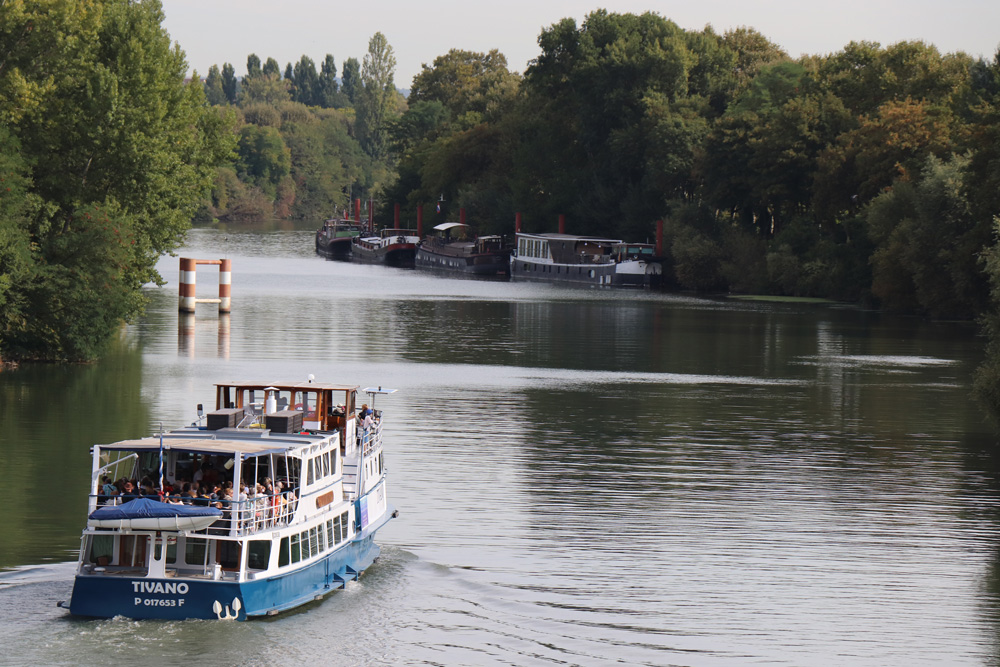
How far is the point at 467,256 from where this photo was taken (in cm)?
16900

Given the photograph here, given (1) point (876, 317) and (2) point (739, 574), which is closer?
(2) point (739, 574)

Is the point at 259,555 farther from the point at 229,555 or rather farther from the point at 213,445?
the point at 213,445

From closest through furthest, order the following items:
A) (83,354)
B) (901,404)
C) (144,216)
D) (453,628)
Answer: (453,628), (901,404), (83,354), (144,216)

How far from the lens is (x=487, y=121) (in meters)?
198

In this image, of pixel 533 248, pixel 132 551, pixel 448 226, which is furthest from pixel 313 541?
pixel 448 226

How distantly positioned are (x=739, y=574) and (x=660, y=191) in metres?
122

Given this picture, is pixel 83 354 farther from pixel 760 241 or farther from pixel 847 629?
pixel 760 241

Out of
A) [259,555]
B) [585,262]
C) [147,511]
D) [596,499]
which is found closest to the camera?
[147,511]

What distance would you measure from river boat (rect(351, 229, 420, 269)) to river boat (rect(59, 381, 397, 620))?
15271cm

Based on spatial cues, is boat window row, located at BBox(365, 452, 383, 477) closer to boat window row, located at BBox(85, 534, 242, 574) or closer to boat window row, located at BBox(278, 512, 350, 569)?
boat window row, located at BBox(278, 512, 350, 569)

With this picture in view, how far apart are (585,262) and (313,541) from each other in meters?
124

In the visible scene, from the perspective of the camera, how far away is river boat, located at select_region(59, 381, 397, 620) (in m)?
27.1

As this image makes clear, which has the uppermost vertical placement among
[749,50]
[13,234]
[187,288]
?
[749,50]

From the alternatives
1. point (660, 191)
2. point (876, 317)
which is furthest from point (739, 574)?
point (660, 191)
